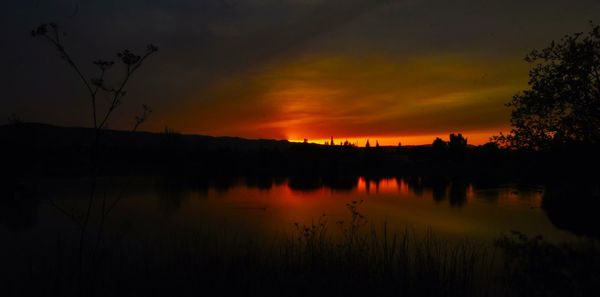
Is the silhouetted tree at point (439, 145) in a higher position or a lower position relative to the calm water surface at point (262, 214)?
higher

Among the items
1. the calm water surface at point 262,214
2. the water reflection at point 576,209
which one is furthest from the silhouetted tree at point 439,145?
the water reflection at point 576,209

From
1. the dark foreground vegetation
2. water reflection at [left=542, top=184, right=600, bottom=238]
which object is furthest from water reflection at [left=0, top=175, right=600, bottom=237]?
the dark foreground vegetation

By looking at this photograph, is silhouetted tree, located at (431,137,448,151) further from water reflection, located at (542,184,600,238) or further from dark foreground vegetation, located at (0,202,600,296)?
dark foreground vegetation, located at (0,202,600,296)

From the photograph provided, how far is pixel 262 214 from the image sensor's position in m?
30.8

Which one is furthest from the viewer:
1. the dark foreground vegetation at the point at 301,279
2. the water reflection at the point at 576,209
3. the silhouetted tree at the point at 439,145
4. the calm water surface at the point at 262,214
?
the silhouetted tree at the point at 439,145

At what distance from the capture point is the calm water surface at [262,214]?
75.5ft

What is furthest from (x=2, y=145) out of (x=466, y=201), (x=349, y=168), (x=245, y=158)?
(x=349, y=168)

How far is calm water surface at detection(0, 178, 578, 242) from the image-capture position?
23.0 m

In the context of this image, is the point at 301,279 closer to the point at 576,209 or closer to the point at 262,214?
the point at 262,214

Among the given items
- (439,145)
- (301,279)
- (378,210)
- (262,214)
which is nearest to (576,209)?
(378,210)

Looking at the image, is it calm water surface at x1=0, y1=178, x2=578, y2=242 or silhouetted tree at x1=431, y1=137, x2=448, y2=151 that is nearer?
calm water surface at x1=0, y1=178, x2=578, y2=242

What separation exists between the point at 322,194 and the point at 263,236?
94.2 feet

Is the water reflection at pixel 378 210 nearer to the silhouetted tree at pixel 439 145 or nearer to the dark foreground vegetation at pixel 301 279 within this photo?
the dark foreground vegetation at pixel 301 279

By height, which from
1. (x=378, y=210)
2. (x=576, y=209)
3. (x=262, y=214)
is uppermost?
(x=576, y=209)
